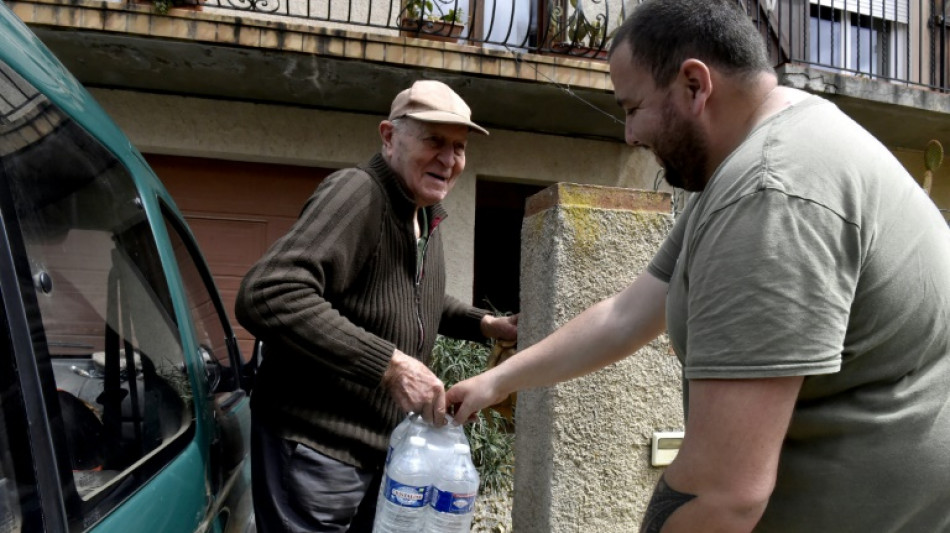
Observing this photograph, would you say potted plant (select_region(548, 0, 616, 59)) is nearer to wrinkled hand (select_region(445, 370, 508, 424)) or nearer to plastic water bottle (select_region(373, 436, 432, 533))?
wrinkled hand (select_region(445, 370, 508, 424))

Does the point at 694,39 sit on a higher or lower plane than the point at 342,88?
lower

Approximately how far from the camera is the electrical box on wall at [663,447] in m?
2.76

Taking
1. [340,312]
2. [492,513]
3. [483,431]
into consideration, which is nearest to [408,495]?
[340,312]

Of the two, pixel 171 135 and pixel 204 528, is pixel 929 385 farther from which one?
pixel 171 135

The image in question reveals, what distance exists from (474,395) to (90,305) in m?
0.99

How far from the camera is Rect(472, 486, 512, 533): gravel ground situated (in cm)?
496

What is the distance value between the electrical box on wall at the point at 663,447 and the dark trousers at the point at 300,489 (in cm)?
109

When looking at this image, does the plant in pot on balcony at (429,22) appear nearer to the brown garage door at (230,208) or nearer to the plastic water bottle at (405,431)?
the brown garage door at (230,208)

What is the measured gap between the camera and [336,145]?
6.86 m

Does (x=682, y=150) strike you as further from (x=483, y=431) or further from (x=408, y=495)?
(x=483, y=431)

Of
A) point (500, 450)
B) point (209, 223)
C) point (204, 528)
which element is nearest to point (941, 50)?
point (500, 450)

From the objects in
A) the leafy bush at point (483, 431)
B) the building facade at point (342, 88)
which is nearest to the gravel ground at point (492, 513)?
the leafy bush at point (483, 431)

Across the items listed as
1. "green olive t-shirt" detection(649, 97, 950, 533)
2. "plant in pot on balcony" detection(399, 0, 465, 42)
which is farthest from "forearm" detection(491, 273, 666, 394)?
"plant in pot on balcony" detection(399, 0, 465, 42)

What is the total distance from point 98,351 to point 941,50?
349 inches
